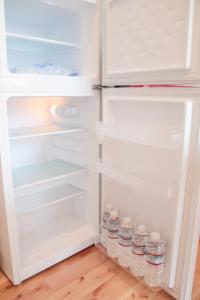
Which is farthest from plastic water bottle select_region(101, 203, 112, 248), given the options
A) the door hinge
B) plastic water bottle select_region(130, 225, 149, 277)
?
the door hinge

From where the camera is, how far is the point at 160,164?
1.22 m

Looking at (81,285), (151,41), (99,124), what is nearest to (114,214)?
(81,285)

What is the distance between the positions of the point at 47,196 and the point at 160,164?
3.25ft

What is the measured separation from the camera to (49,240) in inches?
64.5

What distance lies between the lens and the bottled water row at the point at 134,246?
48.2 inches

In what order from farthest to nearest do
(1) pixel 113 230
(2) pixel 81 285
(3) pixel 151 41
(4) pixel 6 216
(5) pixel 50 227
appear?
(5) pixel 50 227
(1) pixel 113 230
(2) pixel 81 285
(4) pixel 6 216
(3) pixel 151 41

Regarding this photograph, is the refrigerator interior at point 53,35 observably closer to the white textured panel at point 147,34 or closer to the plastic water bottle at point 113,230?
the white textured panel at point 147,34

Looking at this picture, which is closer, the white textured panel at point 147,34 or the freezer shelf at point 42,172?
the white textured panel at point 147,34

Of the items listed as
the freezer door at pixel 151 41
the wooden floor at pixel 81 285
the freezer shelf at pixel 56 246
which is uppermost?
the freezer door at pixel 151 41

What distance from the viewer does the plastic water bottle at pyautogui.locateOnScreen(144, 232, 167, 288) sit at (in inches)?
47.6

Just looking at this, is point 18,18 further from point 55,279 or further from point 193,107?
point 55,279

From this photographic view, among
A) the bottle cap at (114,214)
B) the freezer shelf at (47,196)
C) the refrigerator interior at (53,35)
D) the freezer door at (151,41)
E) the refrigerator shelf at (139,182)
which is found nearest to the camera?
the freezer door at (151,41)

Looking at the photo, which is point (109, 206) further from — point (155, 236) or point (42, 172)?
point (42, 172)

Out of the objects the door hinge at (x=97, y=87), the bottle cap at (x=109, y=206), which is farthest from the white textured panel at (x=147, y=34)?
the bottle cap at (x=109, y=206)
